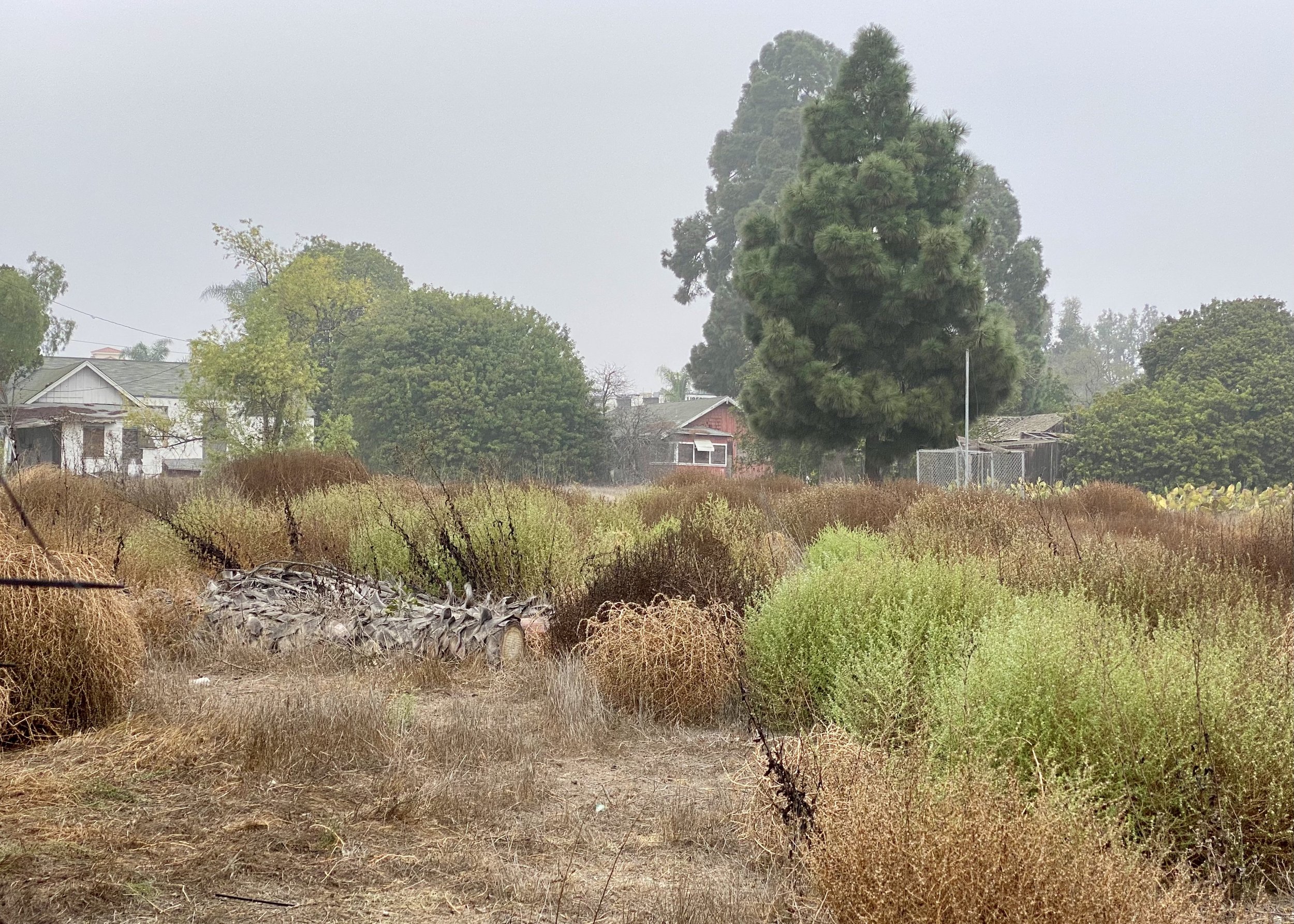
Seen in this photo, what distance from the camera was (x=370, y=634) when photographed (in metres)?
7.80

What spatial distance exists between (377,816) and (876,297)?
22986 mm

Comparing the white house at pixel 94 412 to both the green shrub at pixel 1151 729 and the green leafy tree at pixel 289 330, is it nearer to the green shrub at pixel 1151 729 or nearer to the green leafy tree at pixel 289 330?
the green leafy tree at pixel 289 330

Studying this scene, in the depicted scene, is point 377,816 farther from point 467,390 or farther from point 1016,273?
point 1016,273

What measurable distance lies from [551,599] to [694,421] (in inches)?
1649

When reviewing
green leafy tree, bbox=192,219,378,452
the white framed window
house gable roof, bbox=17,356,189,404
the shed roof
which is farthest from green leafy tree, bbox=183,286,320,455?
the white framed window

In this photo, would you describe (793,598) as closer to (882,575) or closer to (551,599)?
(882,575)

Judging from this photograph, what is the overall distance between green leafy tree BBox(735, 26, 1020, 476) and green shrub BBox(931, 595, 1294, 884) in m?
20.5

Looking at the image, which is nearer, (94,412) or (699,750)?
(699,750)

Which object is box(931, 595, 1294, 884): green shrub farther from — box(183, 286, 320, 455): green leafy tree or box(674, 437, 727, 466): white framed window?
box(674, 437, 727, 466): white framed window

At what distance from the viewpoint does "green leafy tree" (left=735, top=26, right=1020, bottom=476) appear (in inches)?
978

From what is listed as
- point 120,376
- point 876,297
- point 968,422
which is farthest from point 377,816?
point 120,376

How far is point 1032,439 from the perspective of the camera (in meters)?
33.9

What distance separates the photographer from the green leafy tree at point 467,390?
4019 cm

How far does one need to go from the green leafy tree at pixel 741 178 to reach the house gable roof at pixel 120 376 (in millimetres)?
19571
